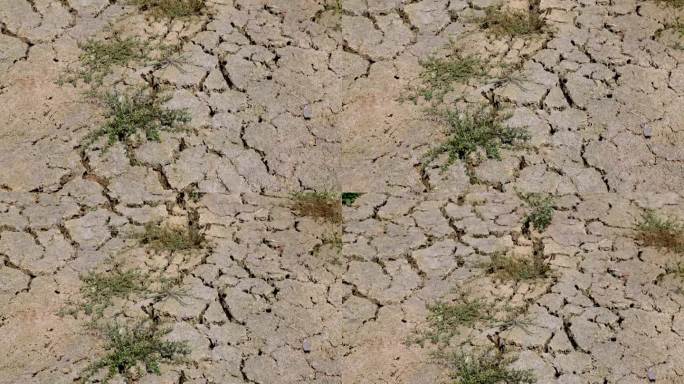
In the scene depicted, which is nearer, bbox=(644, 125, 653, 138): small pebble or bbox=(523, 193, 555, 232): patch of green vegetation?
bbox=(523, 193, 555, 232): patch of green vegetation

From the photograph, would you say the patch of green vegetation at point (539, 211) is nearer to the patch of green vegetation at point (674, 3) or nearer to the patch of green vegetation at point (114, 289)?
the patch of green vegetation at point (674, 3)

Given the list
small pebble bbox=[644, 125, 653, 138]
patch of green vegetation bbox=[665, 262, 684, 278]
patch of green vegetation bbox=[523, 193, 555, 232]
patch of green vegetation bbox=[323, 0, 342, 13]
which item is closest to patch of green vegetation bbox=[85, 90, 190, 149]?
patch of green vegetation bbox=[323, 0, 342, 13]

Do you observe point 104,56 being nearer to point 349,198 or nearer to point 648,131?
point 349,198

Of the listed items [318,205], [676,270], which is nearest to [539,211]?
[676,270]

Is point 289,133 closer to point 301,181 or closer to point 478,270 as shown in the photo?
point 301,181

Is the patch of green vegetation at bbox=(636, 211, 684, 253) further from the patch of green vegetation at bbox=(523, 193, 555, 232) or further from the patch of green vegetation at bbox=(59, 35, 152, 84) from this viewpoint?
the patch of green vegetation at bbox=(59, 35, 152, 84)

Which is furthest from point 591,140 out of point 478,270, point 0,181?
point 0,181

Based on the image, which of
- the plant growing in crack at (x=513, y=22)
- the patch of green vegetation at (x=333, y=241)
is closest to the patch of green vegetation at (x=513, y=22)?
the plant growing in crack at (x=513, y=22)
